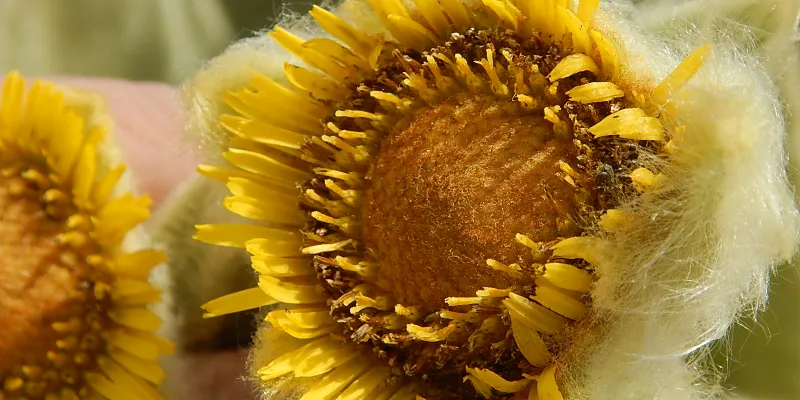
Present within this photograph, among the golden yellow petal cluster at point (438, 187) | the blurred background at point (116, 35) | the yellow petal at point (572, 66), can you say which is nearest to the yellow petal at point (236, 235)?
the golden yellow petal cluster at point (438, 187)

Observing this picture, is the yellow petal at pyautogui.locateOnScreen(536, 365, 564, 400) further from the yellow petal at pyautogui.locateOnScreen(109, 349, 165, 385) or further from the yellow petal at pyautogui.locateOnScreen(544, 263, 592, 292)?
the yellow petal at pyautogui.locateOnScreen(109, 349, 165, 385)

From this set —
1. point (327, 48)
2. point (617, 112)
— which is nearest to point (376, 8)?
point (327, 48)

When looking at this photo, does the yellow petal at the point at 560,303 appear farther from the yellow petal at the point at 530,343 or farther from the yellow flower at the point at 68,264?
Result: the yellow flower at the point at 68,264

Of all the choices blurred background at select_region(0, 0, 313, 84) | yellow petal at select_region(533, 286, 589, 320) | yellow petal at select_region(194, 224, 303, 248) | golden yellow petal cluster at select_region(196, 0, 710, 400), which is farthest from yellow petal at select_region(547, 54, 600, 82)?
blurred background at select_region(0, 0, 313, 84)

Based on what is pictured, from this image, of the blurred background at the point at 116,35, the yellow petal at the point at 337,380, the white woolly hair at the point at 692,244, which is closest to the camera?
the white woolly hair at the point at 692,244

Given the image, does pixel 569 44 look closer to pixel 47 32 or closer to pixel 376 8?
pixel 376 8
